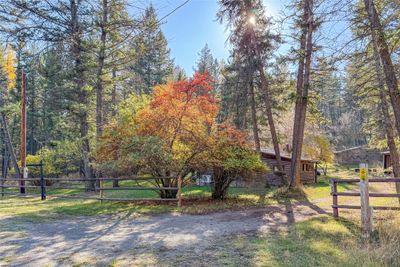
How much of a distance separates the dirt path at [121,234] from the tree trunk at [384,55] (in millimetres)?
3945

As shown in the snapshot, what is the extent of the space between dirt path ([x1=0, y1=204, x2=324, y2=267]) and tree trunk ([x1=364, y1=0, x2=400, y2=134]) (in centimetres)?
395

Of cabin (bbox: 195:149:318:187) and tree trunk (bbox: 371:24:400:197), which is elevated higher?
tree trunk (bbox: 371:24:400:197)

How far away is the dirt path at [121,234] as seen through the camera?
190 inches

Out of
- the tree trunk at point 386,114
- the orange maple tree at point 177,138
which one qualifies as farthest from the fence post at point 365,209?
the orange maple tree at point 177,138

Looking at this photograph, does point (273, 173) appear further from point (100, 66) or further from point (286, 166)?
point (100, 66)

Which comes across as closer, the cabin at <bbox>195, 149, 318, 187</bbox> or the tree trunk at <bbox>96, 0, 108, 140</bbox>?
the tree trunk at <bbox>96, 0, 108, 140</bbox>

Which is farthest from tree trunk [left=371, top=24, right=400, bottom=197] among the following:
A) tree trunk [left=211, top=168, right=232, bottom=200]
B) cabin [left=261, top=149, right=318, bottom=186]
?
cabin [left=261, top=149, right=318, bottom=186]

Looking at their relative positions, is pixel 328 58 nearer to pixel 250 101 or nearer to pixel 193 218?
pixel 193 218

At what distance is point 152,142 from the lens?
33.6ft

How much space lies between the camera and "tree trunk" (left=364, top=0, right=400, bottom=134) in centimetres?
781

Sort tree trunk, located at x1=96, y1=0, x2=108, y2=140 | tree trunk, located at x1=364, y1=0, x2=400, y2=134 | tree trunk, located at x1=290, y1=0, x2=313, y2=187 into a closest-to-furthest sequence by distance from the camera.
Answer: tree trunk, located at x1=364, y1=0, x2=400, y2=134, tree trunk, located at x1=290, y1=0, x2=313, y2=187, tree trunk, located at x1=96, y1=0, x2=108, y2=140

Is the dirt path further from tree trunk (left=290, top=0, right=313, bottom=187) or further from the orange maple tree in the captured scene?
tree trunk (left=290, top=0, right=313, bottom=187)

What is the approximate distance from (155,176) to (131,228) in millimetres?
4075

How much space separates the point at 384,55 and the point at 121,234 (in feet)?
27.8
